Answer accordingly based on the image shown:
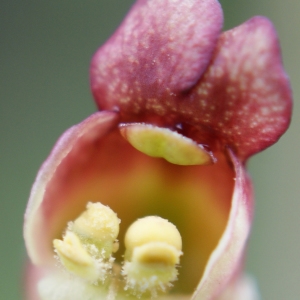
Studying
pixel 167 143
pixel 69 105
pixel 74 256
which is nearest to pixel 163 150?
pixel 167 143

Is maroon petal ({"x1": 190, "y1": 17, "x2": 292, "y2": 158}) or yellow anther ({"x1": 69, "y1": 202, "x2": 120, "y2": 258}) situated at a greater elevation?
maroon petal ({"x1": 190, "y1": 17, "x2": 292, "y2": 158})

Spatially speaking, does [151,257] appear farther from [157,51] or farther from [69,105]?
[69,105]

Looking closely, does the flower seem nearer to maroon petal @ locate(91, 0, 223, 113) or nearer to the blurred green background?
maroon petal @ locate(91, 0, 223, 113)

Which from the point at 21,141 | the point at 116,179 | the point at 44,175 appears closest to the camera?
the point at 44,175

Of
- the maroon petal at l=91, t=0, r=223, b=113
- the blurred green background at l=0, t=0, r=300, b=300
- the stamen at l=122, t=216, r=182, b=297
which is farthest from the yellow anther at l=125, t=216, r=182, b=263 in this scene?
the blurred green background at l=0, t=0, r=300, b=300

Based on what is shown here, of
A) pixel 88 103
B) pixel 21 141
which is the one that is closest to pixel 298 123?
pixel 88 103

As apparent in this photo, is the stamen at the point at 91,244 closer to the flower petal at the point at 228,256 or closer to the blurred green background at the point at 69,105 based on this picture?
the flower petal at the point at 228,256

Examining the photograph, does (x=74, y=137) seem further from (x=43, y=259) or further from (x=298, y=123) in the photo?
(x=298, y=123)
